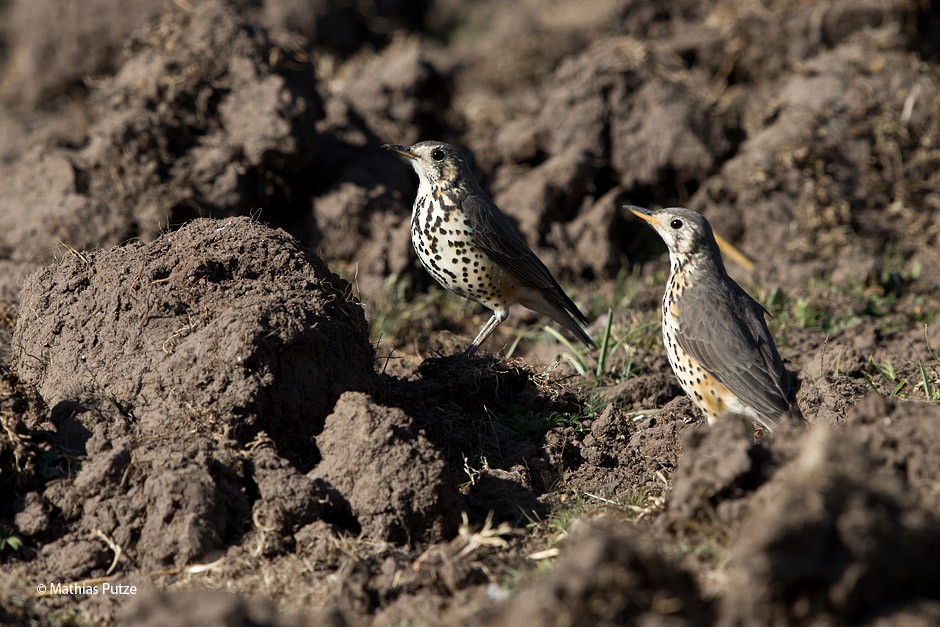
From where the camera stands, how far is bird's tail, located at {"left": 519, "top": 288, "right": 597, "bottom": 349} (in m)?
7.74

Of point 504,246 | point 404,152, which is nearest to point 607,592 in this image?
point 504,246

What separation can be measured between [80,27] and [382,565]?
935 centimetres

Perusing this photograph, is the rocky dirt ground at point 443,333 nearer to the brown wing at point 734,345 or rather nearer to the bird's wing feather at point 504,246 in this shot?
the brown wing at point 734,345

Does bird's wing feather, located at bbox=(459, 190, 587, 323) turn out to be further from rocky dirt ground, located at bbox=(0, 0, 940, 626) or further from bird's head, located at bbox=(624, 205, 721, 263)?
bird's head, located at bbox=(624, 205, 721, 263)

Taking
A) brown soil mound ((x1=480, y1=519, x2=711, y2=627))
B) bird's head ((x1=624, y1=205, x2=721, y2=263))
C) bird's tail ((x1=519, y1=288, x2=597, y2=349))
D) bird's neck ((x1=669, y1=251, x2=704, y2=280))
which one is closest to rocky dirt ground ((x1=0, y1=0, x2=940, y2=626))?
brown soil mound ((x1=480, y1=519, x2=711, y2=627))

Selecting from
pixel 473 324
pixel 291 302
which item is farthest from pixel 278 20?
pixel 291 302

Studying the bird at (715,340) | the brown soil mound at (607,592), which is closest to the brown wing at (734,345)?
the bird at (715,340)

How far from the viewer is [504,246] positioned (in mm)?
7453

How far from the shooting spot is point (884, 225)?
9758 mm

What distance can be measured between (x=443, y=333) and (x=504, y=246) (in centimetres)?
139

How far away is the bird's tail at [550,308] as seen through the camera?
25.4 ft

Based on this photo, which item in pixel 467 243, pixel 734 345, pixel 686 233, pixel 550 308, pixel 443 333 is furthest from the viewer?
pixel 443 333

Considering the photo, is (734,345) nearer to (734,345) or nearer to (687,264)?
(734,345)

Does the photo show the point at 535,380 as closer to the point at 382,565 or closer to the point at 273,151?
the point at 382,565
